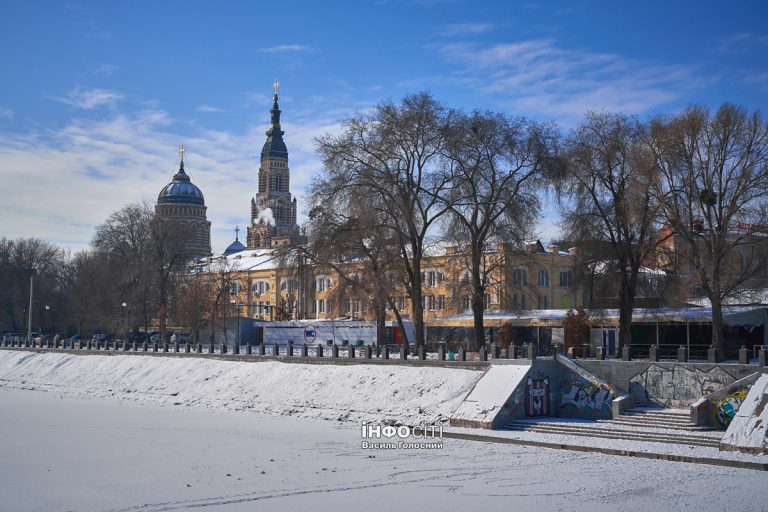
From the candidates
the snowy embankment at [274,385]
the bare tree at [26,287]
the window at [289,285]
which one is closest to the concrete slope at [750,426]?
the snowy embankment at [274,385]

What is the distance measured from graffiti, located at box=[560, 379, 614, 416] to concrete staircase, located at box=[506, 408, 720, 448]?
109 centimetres

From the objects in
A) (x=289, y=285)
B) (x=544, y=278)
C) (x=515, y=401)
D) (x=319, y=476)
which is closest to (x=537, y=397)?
(x=515, y=401)

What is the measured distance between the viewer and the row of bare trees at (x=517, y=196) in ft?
127

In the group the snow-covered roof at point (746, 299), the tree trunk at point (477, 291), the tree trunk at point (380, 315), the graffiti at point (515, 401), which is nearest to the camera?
the graffiti at point (515, 401)

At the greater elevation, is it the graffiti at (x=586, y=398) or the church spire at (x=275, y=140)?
the church spire at (x=275, y=140)

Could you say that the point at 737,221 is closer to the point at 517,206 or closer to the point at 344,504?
the point at 517,206

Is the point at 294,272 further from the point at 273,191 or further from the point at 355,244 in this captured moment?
the point at 273,191

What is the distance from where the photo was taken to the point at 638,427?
31.0m

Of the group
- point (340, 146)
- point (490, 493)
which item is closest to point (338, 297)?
point (340, 146)

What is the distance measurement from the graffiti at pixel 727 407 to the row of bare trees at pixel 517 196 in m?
8.57

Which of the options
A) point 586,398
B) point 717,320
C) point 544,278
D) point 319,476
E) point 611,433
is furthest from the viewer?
point 544,278

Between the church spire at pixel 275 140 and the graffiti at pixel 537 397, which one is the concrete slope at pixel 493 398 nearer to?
the graffiti at pixel 537 397

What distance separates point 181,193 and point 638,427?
484ft

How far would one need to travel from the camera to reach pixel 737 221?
38.2 metres
